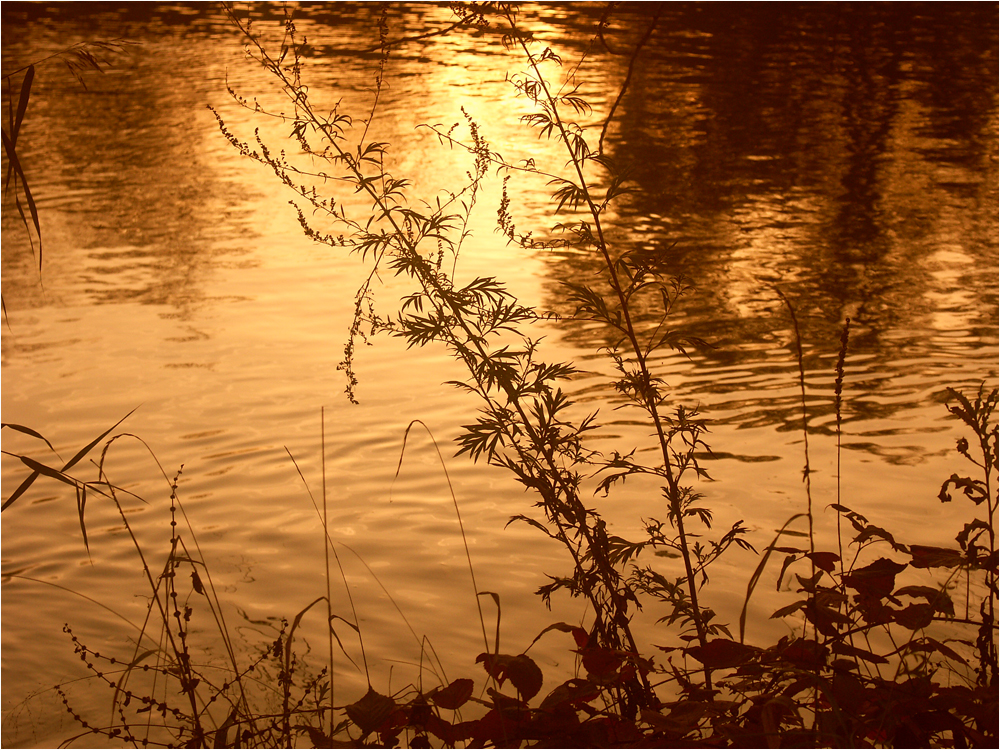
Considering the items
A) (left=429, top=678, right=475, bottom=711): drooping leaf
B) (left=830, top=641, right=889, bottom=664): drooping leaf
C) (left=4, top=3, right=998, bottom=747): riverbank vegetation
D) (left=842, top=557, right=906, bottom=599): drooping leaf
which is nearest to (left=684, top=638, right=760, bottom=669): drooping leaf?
(left=4, top=3, right=998, bottom=747): riverbank vegetation

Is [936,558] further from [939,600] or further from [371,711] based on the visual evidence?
[371,711]

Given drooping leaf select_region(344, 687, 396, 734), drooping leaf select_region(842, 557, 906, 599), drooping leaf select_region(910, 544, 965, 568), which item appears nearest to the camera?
drooping leaf select_region(344, 687, 396, 734)

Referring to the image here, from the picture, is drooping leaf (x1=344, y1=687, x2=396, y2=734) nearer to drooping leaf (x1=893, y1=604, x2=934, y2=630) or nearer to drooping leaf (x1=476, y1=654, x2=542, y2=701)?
drooping leaf (x1=476, y1=654, x2=542, y2=701)

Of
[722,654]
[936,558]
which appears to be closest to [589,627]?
[722,654]

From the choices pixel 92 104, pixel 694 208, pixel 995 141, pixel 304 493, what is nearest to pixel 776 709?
pixel 304 493

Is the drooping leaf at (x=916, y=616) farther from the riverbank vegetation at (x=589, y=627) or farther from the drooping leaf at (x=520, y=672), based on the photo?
the drooping leaf at (x=520, y=672)

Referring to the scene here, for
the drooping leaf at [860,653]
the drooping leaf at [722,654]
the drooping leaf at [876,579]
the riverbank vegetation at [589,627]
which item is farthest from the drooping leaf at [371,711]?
the drooping leaf at [876,579]

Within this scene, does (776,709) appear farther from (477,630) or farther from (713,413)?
(713,413)

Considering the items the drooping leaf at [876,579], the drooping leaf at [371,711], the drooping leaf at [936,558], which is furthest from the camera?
the drooping leaf at [876,579]

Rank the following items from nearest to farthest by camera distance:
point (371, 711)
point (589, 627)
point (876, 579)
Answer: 1. point (371, 711)
2. point (876, 579)
3. point (589, 627)

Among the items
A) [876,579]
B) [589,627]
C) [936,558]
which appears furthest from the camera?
[589,627]

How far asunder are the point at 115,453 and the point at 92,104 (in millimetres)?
12903

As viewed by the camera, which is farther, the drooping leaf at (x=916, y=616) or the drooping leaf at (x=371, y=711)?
the drooping leaf at (x=916, y=616)

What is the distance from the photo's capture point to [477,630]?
13.1 ft
